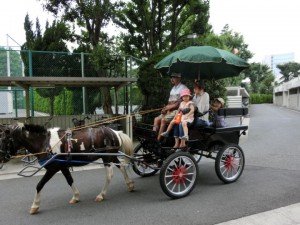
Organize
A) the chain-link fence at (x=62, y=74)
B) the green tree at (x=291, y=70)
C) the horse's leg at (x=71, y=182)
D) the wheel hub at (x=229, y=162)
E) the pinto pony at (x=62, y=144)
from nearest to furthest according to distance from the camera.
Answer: the pinto pony at (x=62, y=144) < the horse's leg at (x=71, y=182) < the wheel hub at (x=229, y=162) < the chain-link fence at (x=62, y=74) < the green tree at (x=291, y=70)

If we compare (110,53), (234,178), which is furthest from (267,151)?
(110,53)

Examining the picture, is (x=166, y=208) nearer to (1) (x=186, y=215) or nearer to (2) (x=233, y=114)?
(1) (x=186, y=215)

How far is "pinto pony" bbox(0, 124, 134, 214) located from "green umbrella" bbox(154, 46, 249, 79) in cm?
202

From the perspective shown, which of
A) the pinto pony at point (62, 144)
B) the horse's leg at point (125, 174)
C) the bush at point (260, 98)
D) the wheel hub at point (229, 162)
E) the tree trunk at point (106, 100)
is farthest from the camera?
the bush at point (260, 98)

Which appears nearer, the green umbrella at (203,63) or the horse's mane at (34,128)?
the horse's mane at (34,128)

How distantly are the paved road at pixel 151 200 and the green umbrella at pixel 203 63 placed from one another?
2423mm

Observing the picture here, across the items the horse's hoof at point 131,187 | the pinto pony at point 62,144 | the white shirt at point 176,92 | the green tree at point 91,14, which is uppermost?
the green tree at point 91,14

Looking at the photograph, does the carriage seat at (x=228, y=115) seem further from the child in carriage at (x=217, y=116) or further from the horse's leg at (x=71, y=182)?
the horse's leg at (x=71, y=182)

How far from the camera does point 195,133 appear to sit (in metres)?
6.07

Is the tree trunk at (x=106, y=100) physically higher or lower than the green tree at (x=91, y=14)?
lower

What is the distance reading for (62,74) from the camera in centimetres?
1223

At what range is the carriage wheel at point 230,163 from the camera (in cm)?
604

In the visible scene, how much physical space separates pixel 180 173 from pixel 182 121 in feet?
3.15

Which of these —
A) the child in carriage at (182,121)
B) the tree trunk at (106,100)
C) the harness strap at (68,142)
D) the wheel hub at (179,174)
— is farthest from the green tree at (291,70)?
the harness strap at (68,142)
